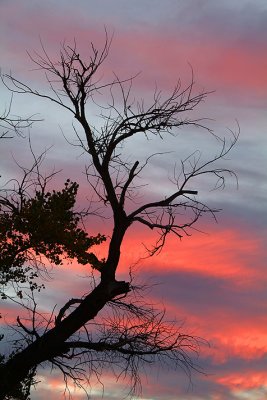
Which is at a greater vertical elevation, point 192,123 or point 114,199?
point 192,123

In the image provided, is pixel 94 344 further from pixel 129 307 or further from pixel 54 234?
pixel 54 234

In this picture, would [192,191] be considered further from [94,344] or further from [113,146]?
[94,344]

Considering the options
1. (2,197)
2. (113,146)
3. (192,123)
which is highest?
(192,123)

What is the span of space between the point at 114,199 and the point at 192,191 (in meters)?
2.21

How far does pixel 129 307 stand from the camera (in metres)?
24.0

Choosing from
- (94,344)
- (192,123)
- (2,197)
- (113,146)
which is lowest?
(94,344)

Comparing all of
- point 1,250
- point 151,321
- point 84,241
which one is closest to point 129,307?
point 151,321

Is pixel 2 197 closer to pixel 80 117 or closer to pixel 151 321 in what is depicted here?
pixel 80 117

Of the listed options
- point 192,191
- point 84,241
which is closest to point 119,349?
point 84,241

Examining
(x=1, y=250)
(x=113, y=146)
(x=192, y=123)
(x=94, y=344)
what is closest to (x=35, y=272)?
(x=1, y=250)

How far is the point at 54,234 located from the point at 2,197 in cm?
187

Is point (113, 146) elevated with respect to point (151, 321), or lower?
elevated

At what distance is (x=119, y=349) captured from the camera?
23.9m

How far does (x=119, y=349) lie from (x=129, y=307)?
3.93 feet
